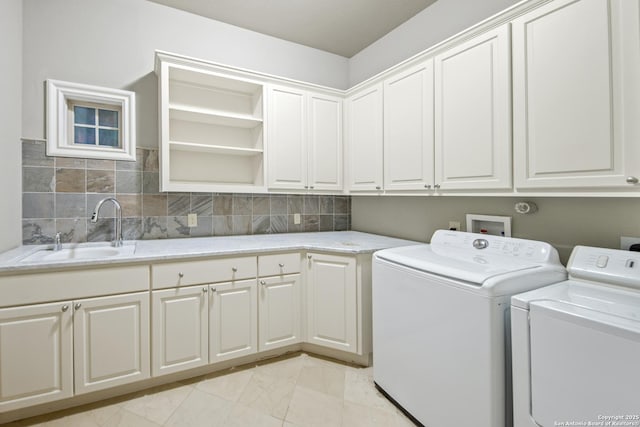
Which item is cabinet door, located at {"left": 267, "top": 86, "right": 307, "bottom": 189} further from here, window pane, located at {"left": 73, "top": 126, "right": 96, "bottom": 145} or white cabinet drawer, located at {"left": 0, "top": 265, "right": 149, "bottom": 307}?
window pane, located at {"left": 73, "top": 126, "right": 96, "bottom": 145}

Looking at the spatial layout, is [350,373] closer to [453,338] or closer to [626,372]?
[453,338]

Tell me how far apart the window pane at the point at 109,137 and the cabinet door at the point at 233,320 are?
54.3 inches

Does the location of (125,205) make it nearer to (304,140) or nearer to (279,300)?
(279,300)

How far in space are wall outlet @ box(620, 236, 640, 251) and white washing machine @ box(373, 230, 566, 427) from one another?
0.90 feet

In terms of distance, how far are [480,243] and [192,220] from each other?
7.01 ft

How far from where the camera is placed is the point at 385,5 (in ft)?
7.79

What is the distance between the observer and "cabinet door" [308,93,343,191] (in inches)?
106

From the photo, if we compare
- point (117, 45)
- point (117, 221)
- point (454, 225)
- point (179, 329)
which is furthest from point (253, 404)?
point (117, 45)

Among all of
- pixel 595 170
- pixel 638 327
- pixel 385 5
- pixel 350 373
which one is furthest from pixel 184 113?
pixel 638 327

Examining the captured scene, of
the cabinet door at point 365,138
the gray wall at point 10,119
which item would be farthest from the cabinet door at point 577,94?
the gray wall at point 10,119

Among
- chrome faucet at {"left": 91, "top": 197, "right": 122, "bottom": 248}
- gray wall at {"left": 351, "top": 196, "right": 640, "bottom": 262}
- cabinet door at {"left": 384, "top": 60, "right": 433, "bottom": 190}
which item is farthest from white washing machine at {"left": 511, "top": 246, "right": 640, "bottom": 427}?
chrome faucet at {"left": 91, "top": 197, "right": 122, "bottom": 248}

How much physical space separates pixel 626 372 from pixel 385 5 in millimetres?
2610

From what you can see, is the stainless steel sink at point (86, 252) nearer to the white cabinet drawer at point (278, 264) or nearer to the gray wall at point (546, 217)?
the white cabinet drawer at point (278, 264)

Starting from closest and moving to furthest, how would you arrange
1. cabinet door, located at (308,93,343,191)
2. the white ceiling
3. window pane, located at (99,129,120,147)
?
window pane, located at (99,129,120,147) < the white ceiling < cabinet door, located at (308,93,343,191)
